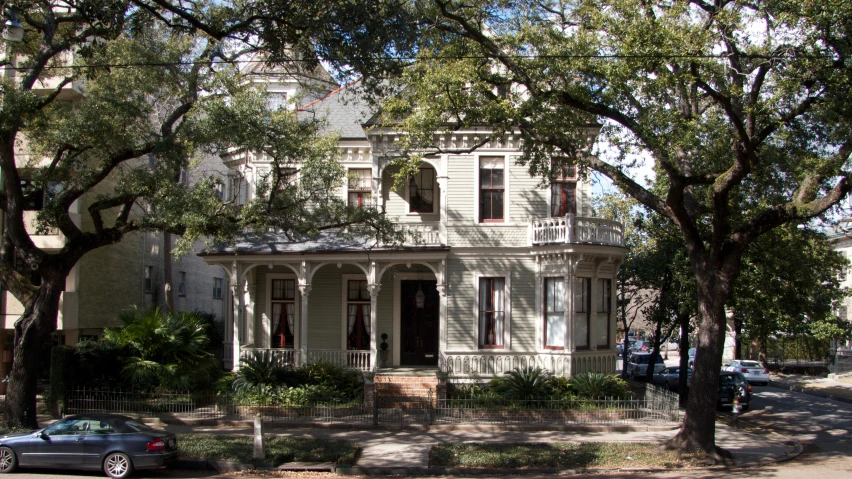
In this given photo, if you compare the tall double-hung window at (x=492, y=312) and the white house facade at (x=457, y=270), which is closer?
the white house facade at (x=457, y=270)

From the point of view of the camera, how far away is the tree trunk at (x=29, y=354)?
671 inches

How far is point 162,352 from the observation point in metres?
21.3

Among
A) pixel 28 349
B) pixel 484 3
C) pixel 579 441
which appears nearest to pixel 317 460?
pixel 579 441

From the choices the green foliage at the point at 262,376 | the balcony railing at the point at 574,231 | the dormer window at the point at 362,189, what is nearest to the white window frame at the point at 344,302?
the dormer window at the point at 362,189

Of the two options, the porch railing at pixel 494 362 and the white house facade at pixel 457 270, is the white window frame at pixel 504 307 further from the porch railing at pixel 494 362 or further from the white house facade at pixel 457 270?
the porch railing at pixel 494 362

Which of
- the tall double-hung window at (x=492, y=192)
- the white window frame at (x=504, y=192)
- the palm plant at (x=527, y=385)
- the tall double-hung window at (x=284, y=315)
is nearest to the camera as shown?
the palm plant at (x=527, y=385)

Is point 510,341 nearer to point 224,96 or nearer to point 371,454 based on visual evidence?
point 371,454

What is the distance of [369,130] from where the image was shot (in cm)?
2427

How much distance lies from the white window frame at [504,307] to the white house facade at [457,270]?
4 cm

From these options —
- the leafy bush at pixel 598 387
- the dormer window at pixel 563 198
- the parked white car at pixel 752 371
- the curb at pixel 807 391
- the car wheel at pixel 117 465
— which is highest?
the dormer window at pixel 563 198

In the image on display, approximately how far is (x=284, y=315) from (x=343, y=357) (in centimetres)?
303

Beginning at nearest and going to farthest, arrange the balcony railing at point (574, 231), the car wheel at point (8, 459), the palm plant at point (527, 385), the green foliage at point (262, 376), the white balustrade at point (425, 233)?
1. the car wheel at point (8, 459)
2. the palm plant at point (527, 385)
3. the green foliage at point (262, 376)
4. the balcony railing at point (574, 231)
5. the white balustrade at point (425, 233)

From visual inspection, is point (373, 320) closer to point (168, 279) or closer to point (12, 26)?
point (168, 279)

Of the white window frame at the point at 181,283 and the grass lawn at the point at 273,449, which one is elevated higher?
the white window frame at the point at 181,283
